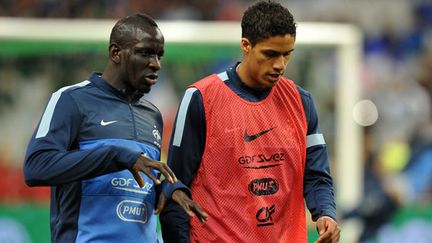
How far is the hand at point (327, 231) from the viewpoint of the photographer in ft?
16.9

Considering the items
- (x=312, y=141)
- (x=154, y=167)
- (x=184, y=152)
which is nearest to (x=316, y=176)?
(x=312, y=141)

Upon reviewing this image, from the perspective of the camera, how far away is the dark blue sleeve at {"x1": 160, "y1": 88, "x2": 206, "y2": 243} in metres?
5.29

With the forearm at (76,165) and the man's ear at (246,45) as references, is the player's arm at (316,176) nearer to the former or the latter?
the man's ear at (246,45)

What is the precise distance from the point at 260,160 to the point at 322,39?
7.64 meters

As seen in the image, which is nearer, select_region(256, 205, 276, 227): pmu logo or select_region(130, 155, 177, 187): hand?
select_region(130, 155, 177, 187): hand

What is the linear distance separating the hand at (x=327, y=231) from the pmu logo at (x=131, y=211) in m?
0.85

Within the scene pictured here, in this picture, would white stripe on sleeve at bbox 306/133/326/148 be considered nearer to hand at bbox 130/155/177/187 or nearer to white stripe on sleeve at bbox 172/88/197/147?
white stripe on sleeve at bbox 172/88/197/147

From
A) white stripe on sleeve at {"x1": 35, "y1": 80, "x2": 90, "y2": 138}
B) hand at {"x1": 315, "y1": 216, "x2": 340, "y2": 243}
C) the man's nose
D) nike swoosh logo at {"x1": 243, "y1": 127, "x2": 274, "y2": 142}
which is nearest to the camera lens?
white stripe on sleeve at {"x1": 35, "y1": 80, "x2": 90, "y2": 138}

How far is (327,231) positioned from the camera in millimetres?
5160

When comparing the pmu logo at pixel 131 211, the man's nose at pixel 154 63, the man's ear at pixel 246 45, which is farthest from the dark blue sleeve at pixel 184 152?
the man's ear at pixel 246 45

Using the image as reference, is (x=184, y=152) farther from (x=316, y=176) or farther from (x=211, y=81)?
(x=316, y=176)

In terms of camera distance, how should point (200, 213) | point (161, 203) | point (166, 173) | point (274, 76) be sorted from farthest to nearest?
point (274, 76), point (161, 203), point (200, 213), point (166, 173)

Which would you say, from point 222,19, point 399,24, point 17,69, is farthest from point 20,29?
point 399,24

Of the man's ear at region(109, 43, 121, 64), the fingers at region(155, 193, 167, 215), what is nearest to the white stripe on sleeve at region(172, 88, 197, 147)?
the fingers at region(155, 193, 167, 215)
